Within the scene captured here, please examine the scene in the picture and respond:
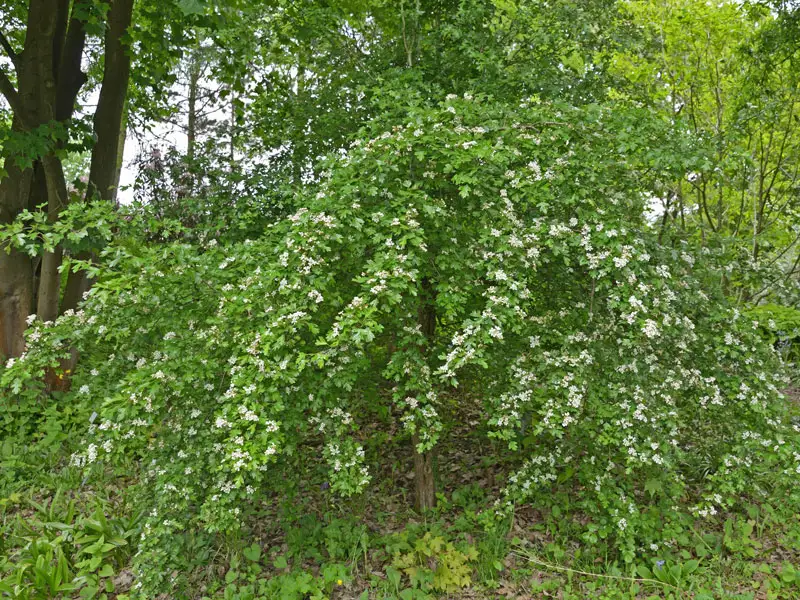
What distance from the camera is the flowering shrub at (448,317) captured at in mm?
3150

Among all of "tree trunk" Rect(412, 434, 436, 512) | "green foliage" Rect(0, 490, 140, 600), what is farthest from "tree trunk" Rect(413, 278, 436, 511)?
"green foliage" Rect(0, 490, 140, 600)

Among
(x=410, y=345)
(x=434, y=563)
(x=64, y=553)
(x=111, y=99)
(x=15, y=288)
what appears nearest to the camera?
(x=410, y=345)

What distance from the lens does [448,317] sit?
3.71 meters

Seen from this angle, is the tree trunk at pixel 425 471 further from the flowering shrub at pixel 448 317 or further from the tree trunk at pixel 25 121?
the tree trunk at pixel 25 121

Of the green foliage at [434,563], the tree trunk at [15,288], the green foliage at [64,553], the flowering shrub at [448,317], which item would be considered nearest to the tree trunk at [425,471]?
the green foliage at [434,563]

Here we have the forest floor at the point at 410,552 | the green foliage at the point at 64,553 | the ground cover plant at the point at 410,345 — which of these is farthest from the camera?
the green foliage at the point at 64,553

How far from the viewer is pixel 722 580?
4.15 metres

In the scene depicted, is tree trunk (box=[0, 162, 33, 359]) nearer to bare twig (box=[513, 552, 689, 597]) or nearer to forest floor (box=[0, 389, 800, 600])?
forest floor (box=[0, 389, 800, 600])

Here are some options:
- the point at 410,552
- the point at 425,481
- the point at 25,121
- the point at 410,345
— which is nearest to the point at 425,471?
the point at 425,481

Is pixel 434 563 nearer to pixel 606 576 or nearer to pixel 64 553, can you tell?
pixel 606 576

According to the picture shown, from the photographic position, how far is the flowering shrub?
10.3 ft

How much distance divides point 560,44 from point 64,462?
5.83 m

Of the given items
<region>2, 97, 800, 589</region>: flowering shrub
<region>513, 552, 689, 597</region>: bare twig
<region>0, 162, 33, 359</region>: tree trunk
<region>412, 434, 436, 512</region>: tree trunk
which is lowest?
<region>513, 552, 689, 597</region>: bare twig

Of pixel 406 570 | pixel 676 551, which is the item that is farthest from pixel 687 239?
pixel 406 570
